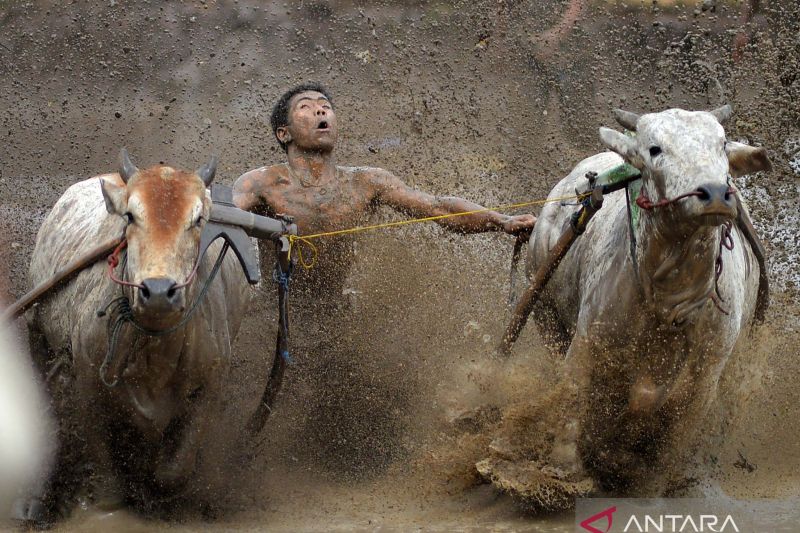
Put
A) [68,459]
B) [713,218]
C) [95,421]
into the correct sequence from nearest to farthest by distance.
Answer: [713,218], [95,421], [68,459]

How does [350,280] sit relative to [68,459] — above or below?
above

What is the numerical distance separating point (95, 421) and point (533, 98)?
19.5 ft

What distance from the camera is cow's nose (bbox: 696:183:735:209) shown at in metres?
5.23

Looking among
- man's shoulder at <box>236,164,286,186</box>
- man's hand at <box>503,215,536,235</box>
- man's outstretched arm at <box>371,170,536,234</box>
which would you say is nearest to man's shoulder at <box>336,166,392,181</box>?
man's outstretched arm at <box>371,170,536,234</box>

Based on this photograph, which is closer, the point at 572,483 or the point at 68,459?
the point at 572,483

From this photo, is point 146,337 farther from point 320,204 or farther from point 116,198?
point 320,204

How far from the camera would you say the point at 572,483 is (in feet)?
20.5

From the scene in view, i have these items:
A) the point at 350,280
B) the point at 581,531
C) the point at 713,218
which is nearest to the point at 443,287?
the point at 350,280

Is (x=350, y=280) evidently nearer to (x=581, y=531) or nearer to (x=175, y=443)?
(x=175, y=443)

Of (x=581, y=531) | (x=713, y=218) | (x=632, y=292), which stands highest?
(x=713, y=218)

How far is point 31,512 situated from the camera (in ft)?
21.9

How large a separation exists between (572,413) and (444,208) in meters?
1.73

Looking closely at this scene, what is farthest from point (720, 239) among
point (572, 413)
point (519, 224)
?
point (519, 224)

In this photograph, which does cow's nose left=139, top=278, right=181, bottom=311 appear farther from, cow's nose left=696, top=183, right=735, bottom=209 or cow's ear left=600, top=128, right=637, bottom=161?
cow's nose left=696, top=183, right=735, bottom=209
